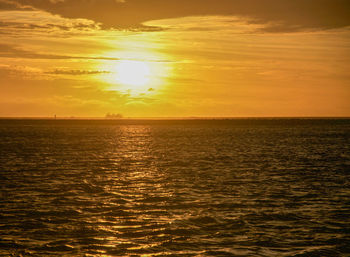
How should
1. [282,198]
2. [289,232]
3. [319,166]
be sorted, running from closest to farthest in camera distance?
[289,232] < [282,198] < [319,166]

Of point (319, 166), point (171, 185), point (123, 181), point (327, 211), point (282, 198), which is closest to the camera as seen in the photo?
point (327, 211)

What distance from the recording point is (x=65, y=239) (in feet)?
63.2

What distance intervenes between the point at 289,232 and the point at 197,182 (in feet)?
54.3

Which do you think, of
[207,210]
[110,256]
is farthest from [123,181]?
[110,256]

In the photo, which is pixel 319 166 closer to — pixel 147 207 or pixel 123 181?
pixel 123 181

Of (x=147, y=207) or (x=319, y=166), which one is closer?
(x=147, y=207)

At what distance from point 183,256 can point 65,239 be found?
5.54 m

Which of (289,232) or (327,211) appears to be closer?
(289,232)

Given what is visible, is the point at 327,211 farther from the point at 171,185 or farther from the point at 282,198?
the point at 171,185

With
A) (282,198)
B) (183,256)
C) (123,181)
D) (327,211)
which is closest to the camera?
(183,256)

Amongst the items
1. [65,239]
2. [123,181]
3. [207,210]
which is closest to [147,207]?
[207,210]

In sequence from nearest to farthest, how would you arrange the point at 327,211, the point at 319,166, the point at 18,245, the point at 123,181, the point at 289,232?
the point at 18,245 < the point at 289,232 < the point at 327,211 < the point at 123,181 < the point at 319,166

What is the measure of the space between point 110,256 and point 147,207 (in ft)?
30.0

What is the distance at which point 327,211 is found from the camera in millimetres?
24594
